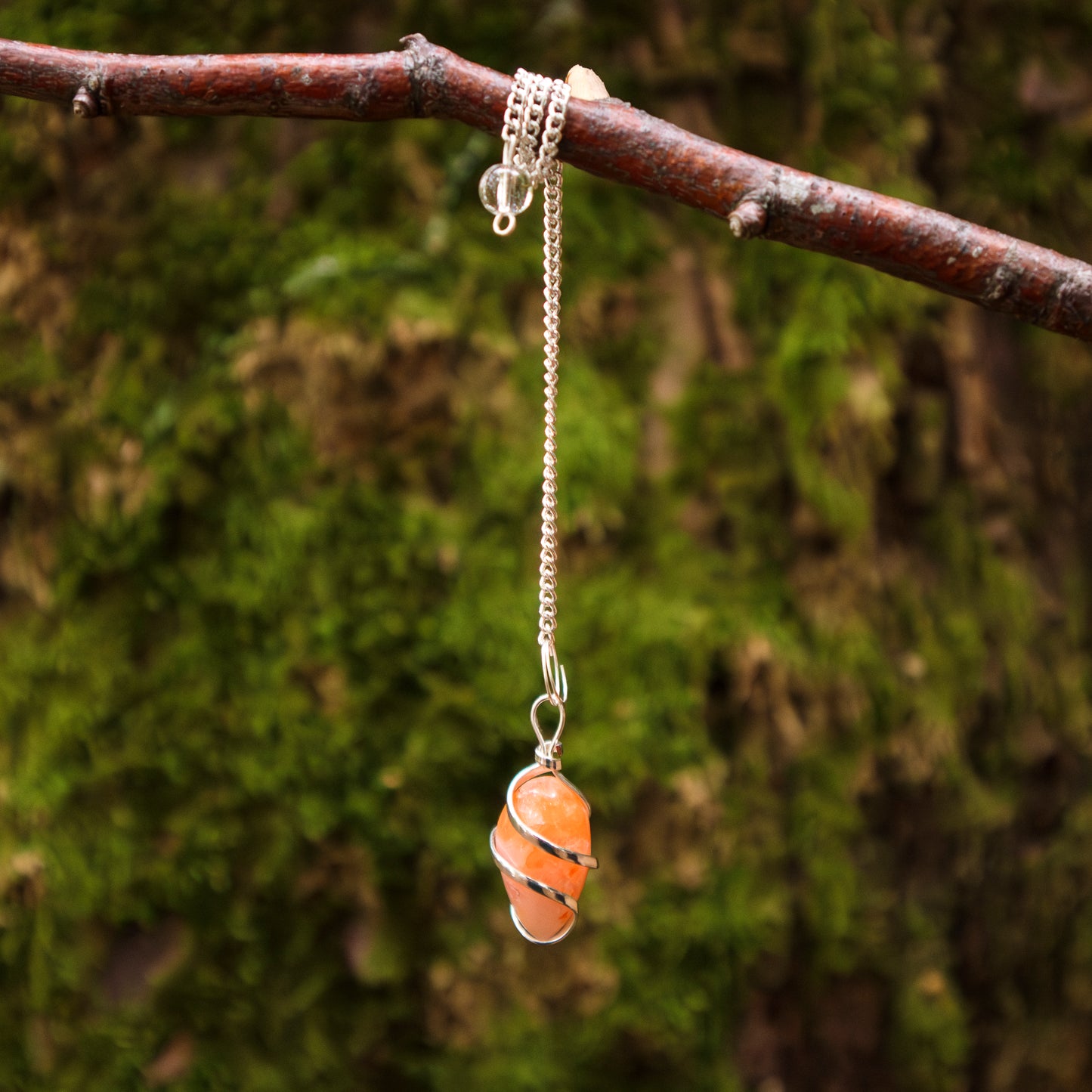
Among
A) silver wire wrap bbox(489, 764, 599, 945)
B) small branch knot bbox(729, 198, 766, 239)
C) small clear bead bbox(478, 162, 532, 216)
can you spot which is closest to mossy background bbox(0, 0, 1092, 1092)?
silver wire wrap bbox(489, 764, 599, 945)

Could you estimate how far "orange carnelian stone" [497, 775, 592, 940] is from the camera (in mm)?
1003

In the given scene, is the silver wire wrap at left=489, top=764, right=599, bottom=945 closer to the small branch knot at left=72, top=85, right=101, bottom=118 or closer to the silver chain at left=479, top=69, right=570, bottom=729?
the silver chain at left=479, top=69, right=570, bottom=729

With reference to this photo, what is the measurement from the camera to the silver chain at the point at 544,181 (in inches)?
33.4

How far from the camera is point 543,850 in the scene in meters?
1.00

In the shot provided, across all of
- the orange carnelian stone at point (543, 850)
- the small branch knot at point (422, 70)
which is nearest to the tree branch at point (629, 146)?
the small branch knot at point (422, 70)

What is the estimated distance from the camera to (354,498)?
1510 millimetres

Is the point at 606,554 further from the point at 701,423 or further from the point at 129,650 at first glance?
the point at 129,650

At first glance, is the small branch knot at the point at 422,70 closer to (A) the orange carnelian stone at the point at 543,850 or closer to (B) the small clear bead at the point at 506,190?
(B) the small clear bead at the point at 506,190

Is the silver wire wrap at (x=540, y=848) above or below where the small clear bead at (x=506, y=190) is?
below

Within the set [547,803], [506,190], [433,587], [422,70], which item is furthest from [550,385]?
[433,587]

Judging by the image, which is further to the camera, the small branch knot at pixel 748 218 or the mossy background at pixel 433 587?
the mossy background at pixel 433 587

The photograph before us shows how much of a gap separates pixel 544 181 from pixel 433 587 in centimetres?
72

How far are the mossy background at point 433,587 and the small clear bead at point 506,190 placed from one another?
1.82 ft

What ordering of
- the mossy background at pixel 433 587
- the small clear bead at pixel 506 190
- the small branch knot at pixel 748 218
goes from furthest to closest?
the mossy background at pixel 433 587
the small clear bead at pixel 506 190
the small branch knot at pixel 748 218
